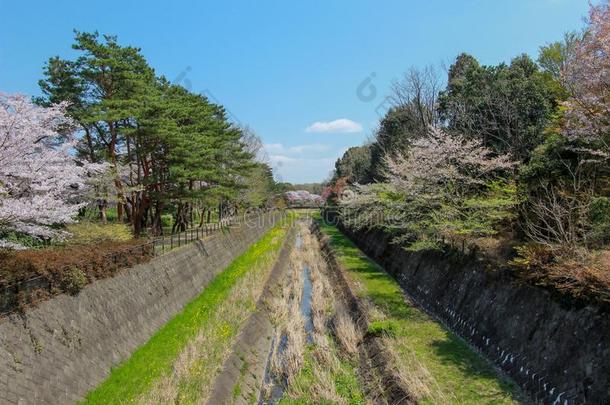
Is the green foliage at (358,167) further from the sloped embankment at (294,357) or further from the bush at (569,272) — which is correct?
the bush at (569,272)

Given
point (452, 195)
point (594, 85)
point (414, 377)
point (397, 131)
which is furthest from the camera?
point (397, 131)

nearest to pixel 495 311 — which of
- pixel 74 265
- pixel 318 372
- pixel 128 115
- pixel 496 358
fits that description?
pixel 496 358

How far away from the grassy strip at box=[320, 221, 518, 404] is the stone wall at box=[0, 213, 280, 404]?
756cm

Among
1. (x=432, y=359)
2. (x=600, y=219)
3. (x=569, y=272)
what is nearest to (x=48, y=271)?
(x=432, y=359)

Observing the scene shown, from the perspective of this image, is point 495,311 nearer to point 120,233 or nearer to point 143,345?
point 143,345

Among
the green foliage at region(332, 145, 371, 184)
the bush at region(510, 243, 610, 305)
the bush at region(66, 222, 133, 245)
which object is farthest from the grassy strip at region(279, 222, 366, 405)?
the green foliage at region(332, 145, 371, 184)

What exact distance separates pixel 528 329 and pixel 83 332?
11.1 metres

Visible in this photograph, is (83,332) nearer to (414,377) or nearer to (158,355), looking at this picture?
(158,355)

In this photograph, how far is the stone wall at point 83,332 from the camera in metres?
8.46

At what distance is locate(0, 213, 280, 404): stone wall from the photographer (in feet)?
27.8

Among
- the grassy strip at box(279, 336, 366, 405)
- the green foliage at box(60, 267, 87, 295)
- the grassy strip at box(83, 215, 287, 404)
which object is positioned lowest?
the grassy strip at box(279, 336, 366, 405)

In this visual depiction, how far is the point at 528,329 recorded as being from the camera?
33.6 feet

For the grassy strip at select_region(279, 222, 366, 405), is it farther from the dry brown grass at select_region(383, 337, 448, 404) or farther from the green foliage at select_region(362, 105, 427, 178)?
the green foliage at select_region(362, 105, 427, 178)

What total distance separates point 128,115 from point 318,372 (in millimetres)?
15638
